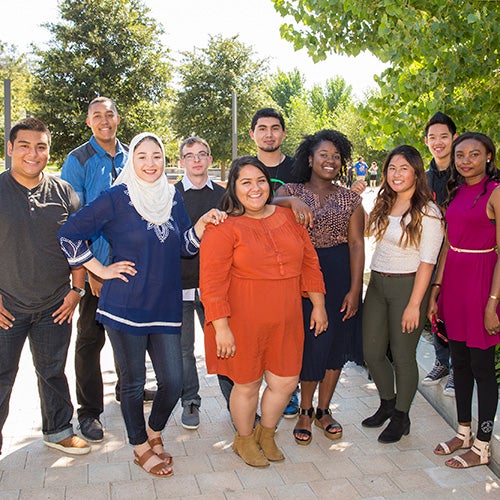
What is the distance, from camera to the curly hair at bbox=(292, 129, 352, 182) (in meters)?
4.25

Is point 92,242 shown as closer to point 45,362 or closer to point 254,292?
point 45,362

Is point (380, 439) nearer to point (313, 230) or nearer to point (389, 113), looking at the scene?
point (313, 230)

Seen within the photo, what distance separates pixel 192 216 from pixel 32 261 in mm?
1247

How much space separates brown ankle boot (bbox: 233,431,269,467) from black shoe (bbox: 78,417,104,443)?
1.02 meters

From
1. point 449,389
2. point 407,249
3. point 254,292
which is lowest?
point 449,389

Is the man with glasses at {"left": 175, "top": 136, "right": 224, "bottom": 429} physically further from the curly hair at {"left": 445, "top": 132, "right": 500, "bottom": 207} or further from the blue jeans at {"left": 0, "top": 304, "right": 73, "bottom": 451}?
the curly hair at {"left": 445, "top": 132, "right": 500, "bottom": 207}

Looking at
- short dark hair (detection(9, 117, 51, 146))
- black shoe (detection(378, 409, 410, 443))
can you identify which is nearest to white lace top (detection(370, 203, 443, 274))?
black shoe (detection(378, 409, 410, 443))

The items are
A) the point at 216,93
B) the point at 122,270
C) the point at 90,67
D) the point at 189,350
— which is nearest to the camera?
the point at 122,270

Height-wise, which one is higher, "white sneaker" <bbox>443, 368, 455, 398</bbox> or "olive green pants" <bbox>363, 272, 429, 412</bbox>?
"olive green pants" <bbox>363, 272, 429, 412</bbox>

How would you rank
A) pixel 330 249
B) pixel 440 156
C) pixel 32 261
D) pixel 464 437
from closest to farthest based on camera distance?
pixel 32 261 → pixel 464 437 → pixel 330 249 → pixel 440 156

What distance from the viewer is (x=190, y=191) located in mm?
4520

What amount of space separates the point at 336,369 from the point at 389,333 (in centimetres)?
47

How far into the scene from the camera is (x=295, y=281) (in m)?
3.76

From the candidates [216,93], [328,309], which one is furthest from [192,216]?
[216,93]
